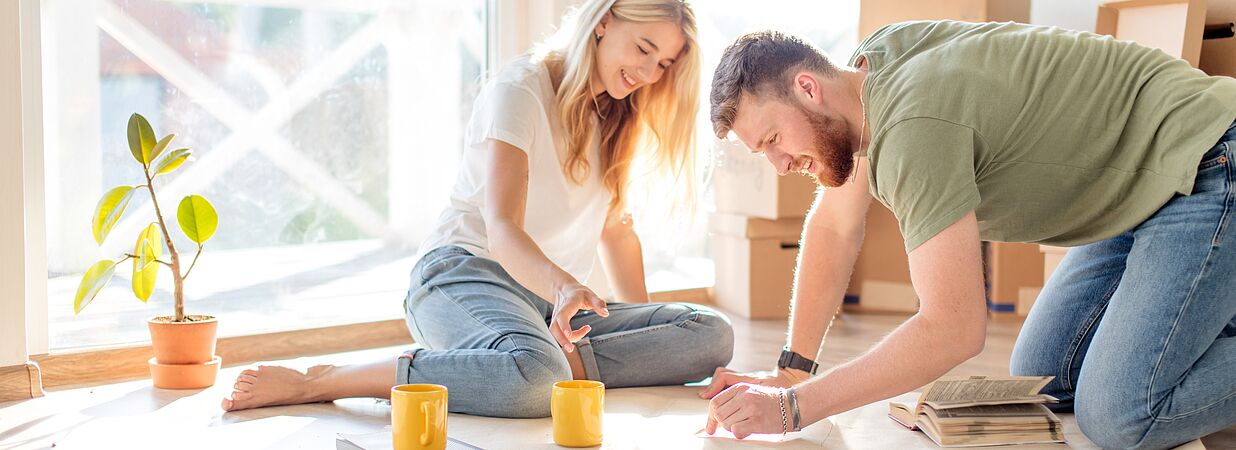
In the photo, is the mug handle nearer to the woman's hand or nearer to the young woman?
the woman's hand

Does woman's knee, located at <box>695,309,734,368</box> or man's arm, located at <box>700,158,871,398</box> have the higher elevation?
man's arm, located at <box>700,158,871,398</box>

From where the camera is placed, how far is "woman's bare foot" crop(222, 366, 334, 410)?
192 cm

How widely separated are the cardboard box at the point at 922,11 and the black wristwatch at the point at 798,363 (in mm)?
1400

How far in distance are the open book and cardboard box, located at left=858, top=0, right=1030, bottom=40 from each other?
58.5 inches

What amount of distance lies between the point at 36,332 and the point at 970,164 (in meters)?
1.86

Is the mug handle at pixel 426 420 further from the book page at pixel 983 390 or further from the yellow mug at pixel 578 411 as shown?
the book page at pixel 983 390

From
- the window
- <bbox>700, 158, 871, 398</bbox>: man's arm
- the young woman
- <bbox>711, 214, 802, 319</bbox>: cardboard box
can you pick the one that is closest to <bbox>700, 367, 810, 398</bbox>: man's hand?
<bbox>700, 158, 871, 398</bbox>: man's arm

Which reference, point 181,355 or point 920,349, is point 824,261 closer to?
point 920,349

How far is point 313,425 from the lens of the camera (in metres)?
1.82

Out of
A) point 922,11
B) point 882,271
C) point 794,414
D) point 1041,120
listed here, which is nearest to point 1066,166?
point 1041,120

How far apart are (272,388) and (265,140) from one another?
96 centimetres

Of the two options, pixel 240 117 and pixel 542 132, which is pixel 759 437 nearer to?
pixel 542 132

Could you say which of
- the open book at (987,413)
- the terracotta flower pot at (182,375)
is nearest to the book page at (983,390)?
the open book at (987,413)

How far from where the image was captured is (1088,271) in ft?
6.13
